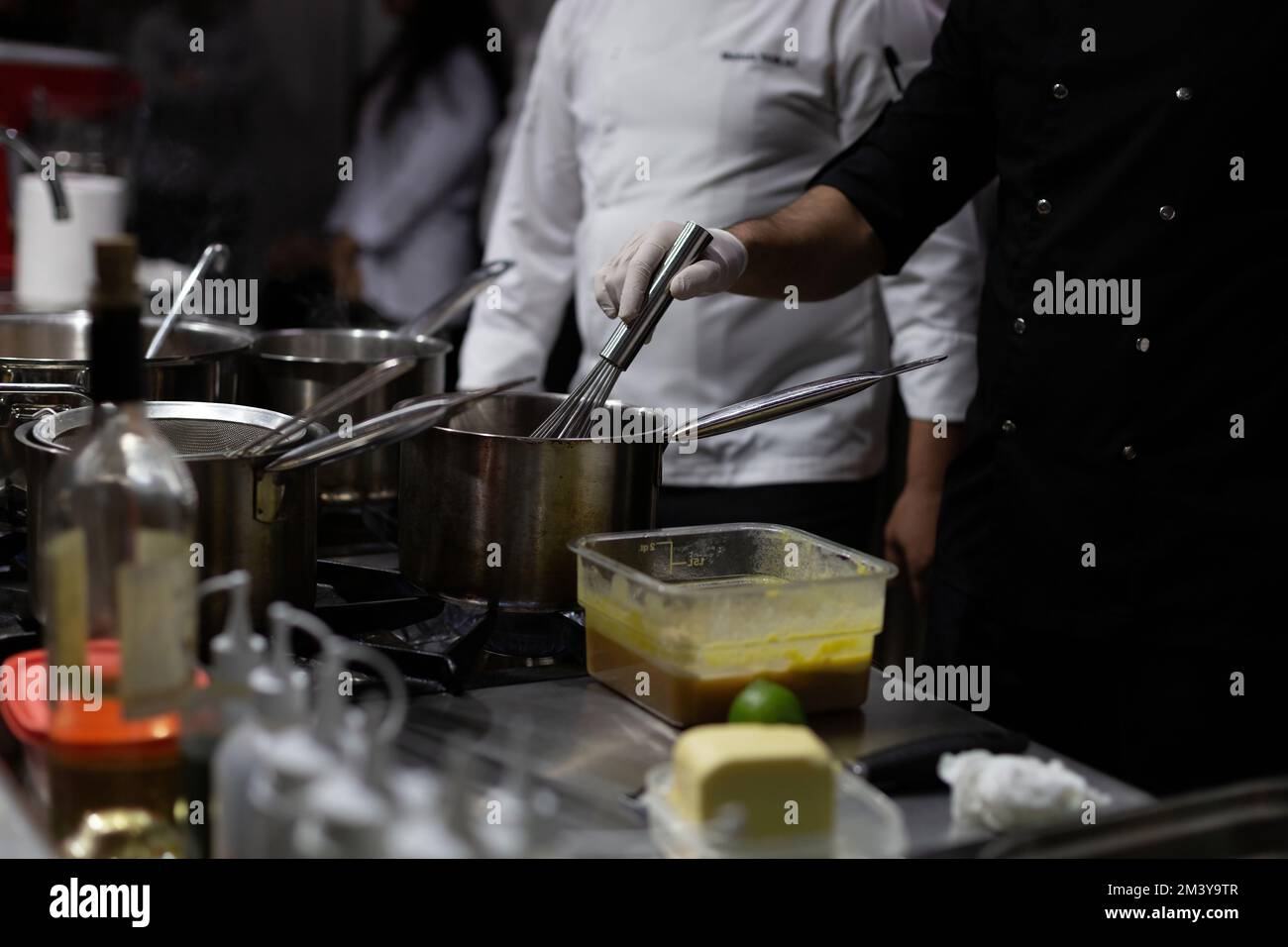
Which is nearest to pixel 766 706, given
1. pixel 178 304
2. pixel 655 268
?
pixel 655 268

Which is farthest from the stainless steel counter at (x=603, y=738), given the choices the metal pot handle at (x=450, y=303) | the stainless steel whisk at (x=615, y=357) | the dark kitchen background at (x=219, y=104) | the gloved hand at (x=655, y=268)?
the dark kitchen background at (x=219, y=104)

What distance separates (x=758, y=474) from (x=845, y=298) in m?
0.32

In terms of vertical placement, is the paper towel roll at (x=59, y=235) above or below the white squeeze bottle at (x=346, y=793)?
above

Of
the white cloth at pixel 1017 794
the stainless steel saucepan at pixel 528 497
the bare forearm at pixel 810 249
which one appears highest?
the bare forearm at pixel 810 249

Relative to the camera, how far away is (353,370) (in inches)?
63.1

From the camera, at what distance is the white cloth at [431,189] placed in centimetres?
388

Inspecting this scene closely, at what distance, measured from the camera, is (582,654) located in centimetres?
122

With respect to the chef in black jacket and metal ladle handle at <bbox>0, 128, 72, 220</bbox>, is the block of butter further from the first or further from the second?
metal ladle handle at <bbox>0, 128, 72, 220</bbox>

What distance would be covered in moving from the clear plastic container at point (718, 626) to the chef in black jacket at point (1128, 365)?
345 millimetres

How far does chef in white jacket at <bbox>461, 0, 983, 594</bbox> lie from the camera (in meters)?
2.20

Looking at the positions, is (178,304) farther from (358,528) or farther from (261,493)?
(261,493)

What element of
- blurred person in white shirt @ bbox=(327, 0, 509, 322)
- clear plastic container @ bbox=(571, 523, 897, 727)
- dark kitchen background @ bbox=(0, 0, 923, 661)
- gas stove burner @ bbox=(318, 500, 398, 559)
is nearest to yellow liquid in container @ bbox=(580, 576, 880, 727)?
clear plastic container @ bbox=(571, 523, 897, 727)

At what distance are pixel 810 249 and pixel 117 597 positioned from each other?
1.06m

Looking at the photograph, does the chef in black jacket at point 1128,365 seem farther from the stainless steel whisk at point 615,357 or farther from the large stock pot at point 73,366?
the large stock pot at point 73,366
